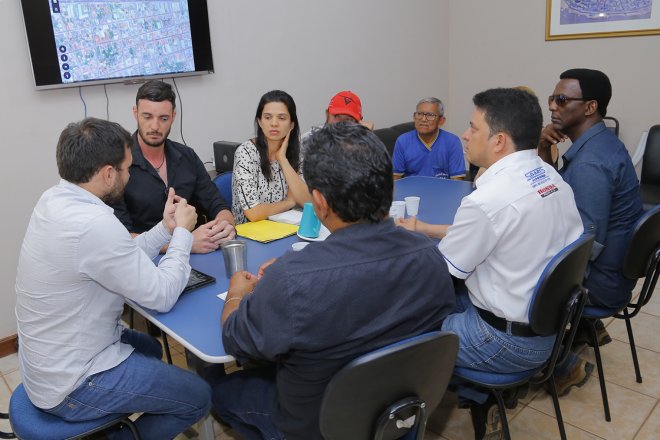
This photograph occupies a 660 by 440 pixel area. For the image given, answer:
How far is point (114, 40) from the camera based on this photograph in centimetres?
307

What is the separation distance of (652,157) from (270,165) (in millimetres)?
3289

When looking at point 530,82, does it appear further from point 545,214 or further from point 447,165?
point 545,214

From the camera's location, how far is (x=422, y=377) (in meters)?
1.24

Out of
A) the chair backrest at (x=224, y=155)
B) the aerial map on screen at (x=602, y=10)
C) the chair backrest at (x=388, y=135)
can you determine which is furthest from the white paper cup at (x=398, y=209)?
the aerial map on screen at (x=602, y=10)

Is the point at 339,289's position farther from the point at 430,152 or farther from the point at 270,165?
the point at 430,152

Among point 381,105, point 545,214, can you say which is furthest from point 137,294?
point 381,105

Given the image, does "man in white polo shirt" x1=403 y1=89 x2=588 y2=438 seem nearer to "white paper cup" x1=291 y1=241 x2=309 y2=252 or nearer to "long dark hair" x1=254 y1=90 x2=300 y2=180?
"white paper cup" x1=291 y1=241 x2=309 y2=252

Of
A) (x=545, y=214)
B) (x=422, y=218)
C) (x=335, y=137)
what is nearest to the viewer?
(x=335, y=137)

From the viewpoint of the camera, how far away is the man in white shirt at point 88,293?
143 centimetres

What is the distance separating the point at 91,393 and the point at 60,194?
58 centimetres

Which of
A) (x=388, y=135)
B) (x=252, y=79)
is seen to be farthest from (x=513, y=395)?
(x=388, y=135)

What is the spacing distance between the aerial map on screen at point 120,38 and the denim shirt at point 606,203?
2.49 meters

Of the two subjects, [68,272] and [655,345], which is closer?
[68,272]

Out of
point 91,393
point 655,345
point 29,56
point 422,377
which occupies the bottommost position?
point 655,345
